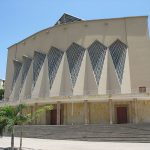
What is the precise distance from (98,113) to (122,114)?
2.62m

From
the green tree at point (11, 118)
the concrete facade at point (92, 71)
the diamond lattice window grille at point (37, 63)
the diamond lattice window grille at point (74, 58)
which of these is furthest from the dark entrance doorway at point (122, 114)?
the green tree at point (11, 118)

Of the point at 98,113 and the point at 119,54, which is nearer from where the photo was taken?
the point at 98,113

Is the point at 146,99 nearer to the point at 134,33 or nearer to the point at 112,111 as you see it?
the point at 112,111

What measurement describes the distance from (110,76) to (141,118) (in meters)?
5.70

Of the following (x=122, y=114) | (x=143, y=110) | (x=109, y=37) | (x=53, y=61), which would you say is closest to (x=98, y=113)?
(x=122, y=114)

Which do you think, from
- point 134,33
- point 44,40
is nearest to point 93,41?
point 134,33

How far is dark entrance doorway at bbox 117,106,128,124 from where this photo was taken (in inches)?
1176

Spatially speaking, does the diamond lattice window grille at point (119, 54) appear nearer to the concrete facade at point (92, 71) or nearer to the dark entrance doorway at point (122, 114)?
the concrete facade at point (92, 71)

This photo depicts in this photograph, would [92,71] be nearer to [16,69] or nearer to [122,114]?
[122,114]

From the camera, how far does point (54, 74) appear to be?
3406 centimetres

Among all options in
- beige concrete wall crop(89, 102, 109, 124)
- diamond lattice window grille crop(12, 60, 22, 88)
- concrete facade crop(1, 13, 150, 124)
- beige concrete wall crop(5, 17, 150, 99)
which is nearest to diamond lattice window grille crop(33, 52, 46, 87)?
concrete facade crop(1, 13, 150, 124)

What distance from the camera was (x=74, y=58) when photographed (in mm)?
33531

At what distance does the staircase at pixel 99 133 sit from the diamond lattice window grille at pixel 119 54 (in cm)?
906

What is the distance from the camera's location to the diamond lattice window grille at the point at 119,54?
101 ft
